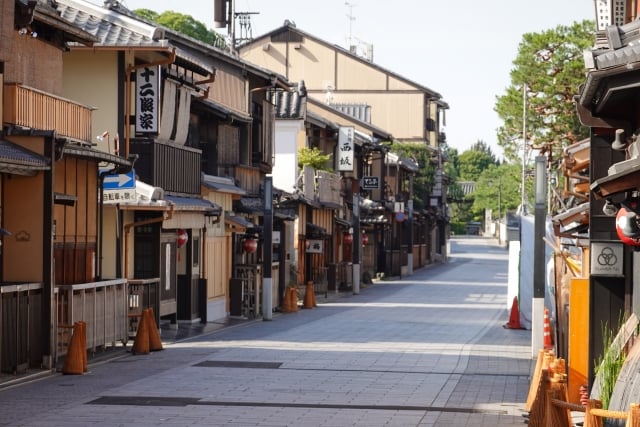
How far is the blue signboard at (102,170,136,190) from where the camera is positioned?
27.1 meters

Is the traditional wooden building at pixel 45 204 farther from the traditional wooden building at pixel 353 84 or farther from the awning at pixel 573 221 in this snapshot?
the traditional wooden building at pixel 353 84

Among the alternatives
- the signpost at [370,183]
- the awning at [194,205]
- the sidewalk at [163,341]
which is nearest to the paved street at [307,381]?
the sidewalk at [163,341]

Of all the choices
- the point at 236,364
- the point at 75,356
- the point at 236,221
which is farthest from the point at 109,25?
the point at 75,356

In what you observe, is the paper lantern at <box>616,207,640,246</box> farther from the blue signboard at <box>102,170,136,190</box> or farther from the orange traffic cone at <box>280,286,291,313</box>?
the orange traffic cone at <box>280,286,291,313</box>

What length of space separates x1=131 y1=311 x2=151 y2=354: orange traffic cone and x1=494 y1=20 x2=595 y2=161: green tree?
29.4m

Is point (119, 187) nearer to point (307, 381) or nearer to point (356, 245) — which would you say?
point (307, 381)

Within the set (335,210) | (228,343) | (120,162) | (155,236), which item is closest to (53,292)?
(120,162)

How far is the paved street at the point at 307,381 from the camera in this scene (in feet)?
54.9

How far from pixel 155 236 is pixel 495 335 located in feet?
29.5

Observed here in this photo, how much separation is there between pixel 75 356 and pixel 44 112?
510 centimetres

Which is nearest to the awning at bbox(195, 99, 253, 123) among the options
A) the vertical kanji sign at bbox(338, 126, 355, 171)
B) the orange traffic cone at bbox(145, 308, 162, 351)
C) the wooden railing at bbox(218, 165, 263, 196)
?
the wooden railing at bbox(218, 165, 263, 196)

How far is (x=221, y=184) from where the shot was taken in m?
37.7

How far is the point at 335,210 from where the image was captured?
59.8 m

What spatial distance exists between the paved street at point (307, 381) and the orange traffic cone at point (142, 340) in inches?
8.9
